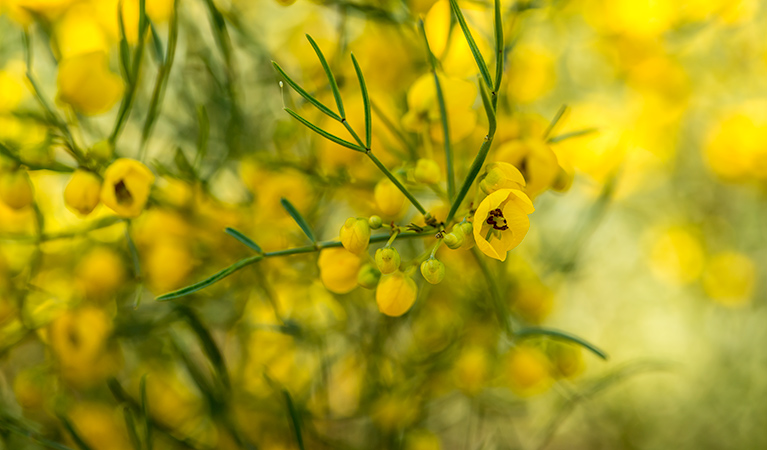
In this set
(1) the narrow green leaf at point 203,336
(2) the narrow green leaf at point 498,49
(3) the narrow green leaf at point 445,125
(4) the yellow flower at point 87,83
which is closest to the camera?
(2) the narrow green leaf at point 498,49

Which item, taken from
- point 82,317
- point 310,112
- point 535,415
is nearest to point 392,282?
point 310,112

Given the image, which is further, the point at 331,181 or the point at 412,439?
the point at 412,439

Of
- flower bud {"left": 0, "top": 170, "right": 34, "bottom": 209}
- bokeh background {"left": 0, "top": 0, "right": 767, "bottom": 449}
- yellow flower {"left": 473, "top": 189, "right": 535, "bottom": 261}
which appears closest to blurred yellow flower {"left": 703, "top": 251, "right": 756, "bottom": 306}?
bokeh background {"left": 0, "top": 0, "right": 767, "bottom": 449}

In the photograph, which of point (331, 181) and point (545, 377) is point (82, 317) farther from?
point (545, 377)

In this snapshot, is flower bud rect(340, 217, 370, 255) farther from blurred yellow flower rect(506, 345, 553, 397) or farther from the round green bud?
blurred yellow flower rect(506, 345, 553, 397)

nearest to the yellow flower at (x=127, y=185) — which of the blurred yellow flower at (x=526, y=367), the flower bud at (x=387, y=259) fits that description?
the flower bud at (x=387, y=259)

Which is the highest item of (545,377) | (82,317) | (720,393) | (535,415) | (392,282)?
(392,282)

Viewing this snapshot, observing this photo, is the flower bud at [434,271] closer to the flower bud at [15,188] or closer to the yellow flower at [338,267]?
the yellow flower at [338,267]
